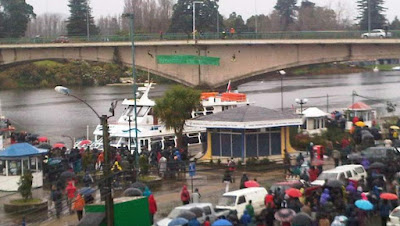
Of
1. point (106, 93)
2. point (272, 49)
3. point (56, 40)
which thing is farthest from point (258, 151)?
point (106, 93)

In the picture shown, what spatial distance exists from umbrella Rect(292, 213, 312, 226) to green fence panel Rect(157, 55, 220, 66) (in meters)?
34.3

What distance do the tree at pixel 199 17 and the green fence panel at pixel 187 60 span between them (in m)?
28.2

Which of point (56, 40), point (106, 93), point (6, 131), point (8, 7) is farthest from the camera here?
point (8, 7)

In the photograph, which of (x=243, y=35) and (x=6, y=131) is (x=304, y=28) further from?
(x=6, y=131)

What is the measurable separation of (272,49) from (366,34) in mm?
6341

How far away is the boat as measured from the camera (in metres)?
34.3

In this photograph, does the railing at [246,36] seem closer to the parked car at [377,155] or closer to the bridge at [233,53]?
the bridge at [233,53]

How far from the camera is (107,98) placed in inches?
2889

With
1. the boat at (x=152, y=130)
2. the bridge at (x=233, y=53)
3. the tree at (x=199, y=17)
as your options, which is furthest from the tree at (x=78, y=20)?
the boat at (x=152, y=130)

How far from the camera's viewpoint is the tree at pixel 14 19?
9618 cm

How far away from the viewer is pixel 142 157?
28.2 metres

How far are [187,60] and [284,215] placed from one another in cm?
3466

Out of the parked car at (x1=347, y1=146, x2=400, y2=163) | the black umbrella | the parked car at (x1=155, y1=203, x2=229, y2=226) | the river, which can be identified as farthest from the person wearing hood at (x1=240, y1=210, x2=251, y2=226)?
the river

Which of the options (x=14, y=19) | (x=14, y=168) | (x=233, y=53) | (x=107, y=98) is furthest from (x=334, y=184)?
(x=14, y=19)
